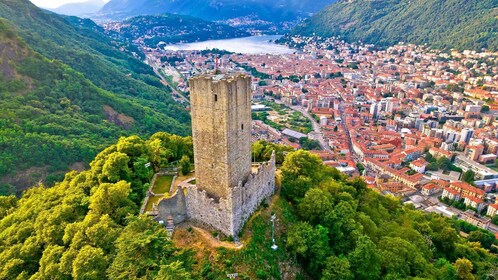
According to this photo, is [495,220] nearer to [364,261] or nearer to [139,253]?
[364,261]

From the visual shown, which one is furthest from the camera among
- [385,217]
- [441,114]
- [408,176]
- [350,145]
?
[441,114]

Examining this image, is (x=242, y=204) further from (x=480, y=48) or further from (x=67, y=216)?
(x=480, y=48)

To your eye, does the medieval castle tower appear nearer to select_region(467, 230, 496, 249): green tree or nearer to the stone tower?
the stone tower

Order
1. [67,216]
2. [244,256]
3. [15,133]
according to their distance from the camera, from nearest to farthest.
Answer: [244,256], [67,216], [15,133]

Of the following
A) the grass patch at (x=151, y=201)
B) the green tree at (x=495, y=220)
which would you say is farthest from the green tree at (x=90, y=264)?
the green tree at (x=495, y=220)

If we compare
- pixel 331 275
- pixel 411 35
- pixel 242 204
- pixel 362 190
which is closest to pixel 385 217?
pixel 362 190

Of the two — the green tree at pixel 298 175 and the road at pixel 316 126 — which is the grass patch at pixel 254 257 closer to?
the green tree at pixel 298 175
